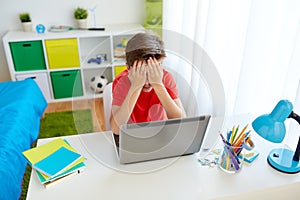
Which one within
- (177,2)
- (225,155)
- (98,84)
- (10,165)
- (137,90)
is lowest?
(10,165)

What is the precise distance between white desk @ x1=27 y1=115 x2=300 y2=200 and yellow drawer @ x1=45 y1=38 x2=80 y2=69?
176 centimetres

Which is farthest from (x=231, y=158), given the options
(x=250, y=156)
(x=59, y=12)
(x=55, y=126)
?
(x=59, y=12)

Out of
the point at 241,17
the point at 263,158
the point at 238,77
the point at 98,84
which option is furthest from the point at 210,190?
the point at 98,84

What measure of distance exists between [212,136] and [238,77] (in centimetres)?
48

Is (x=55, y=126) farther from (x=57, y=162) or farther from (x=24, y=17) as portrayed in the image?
(x=57, y=162)

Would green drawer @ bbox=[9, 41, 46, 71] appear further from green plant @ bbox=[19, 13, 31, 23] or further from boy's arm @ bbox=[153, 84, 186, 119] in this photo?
boy's arm @ bbox=[153, 84, 186, 119]

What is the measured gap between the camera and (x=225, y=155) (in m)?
0.93

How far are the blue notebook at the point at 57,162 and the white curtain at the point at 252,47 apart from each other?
0.70 meters

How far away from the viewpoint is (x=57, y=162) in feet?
3.07

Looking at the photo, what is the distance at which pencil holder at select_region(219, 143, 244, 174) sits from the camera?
92cm

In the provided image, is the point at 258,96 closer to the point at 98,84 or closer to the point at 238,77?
the point at 238,77

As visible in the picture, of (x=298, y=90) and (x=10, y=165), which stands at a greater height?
(x=298, y=90)

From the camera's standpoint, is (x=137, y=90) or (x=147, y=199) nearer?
(x=147, y=199)

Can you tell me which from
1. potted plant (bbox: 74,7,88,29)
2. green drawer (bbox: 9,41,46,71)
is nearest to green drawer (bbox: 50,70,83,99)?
green drawer (bbox: 9,41,46,71)
